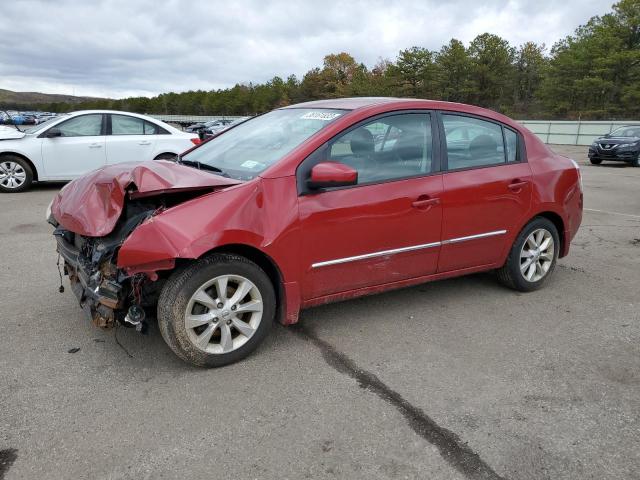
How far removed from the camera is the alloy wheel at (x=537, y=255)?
184 inches

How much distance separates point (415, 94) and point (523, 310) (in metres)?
68.7

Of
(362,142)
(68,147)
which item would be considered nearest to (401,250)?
(362,142)

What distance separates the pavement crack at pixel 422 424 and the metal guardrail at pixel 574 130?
105 ft

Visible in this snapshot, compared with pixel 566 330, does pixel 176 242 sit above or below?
above

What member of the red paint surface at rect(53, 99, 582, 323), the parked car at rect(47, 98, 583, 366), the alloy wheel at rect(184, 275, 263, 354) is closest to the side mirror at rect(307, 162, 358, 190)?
the parked car at rect(47, 98, 583, 366)

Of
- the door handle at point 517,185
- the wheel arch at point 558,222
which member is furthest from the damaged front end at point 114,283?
the wheel arch at point 558,222

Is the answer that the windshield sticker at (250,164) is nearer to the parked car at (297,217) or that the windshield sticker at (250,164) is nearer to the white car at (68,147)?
the parked car at (297,217)

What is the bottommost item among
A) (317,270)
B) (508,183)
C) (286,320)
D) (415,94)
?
(286,320)

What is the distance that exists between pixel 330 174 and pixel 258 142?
92cm

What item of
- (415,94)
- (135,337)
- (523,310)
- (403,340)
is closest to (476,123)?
(523,310)

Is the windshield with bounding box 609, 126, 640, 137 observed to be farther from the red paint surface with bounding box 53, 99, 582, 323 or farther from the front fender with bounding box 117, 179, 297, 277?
the front fender with bounding box 117, 179, 297, 277

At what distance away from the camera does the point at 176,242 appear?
2963mm

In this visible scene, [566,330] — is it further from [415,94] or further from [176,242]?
[415,94]

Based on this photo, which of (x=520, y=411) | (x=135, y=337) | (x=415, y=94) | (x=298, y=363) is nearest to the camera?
(x=520, y=411)
